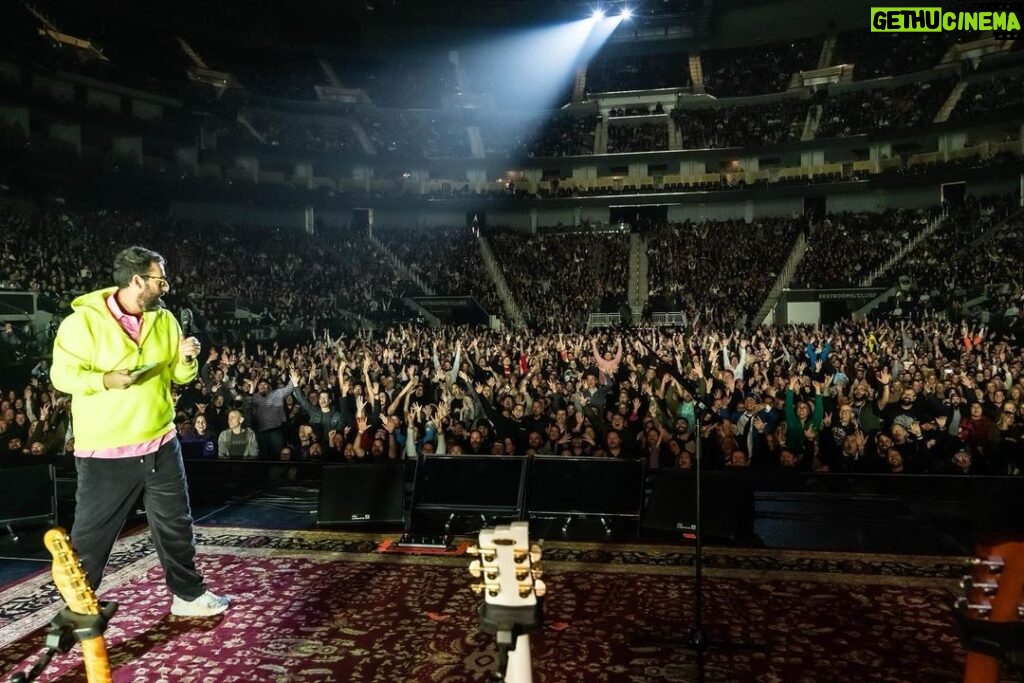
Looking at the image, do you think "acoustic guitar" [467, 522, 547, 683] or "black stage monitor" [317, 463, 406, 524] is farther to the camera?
"black stage monitor" [317, 463, 406, 524]

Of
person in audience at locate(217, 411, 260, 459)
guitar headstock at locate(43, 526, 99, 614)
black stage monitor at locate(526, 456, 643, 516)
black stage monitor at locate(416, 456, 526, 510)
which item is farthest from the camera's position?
person in audience at locate(217, 411, 260, 459)

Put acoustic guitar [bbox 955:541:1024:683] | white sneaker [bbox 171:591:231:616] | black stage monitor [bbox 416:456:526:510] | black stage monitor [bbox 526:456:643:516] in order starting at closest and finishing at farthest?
acoustic guitar [bbox 955:541:1024:683] → white sneaker [bbox 171:591:231:616] → black stage monitor [bbox 526:456:643:516] → black stage monitor [bbox 416:456:526:510]

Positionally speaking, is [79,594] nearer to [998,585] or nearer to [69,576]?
[69,576]

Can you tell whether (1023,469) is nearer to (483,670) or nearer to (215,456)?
(483,670)

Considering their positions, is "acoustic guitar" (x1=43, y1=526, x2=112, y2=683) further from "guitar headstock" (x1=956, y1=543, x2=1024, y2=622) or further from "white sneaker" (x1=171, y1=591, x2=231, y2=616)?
"guitar headstock" (x1=956, y1=543, x2=1024, y2=622)

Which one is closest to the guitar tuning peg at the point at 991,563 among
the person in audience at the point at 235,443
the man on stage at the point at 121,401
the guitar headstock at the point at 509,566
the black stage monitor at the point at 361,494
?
the guitar headstock at the point at 509,566

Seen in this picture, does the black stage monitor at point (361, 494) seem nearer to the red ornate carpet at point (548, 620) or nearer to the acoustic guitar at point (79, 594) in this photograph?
the red ornate carpet at point (548, 620)

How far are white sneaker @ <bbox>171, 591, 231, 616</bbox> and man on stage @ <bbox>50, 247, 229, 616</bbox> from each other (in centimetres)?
41

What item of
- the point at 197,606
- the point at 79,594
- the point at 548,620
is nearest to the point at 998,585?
the point at 548,620

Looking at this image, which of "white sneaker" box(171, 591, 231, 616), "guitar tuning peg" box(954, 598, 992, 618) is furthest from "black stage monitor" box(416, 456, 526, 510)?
"guitar tuning peg" box(954, 598, 992, 618)

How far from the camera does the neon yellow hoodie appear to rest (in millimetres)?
2729

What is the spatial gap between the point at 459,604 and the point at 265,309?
1346 cm

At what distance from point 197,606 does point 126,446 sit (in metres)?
0.95

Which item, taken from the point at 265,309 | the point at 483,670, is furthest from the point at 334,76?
the point at 483,670
